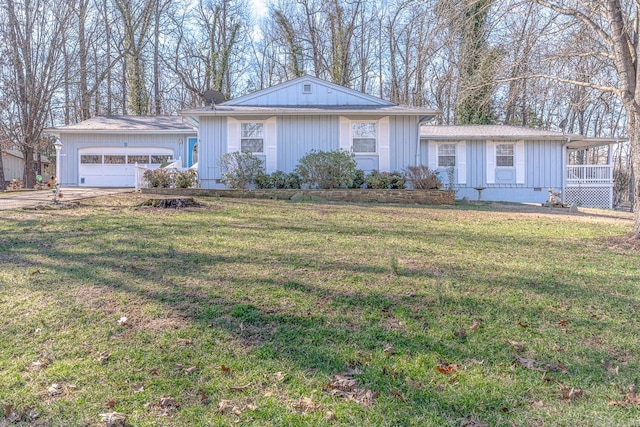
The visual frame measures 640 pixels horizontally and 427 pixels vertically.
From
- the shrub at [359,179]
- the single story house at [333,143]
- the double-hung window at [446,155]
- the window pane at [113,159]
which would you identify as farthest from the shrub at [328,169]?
the window pane at [113,159]

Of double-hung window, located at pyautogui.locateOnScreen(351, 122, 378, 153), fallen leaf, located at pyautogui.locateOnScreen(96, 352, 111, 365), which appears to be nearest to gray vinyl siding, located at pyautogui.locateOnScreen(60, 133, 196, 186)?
double-hung window, located at pyautogui.locateOnScreen(351, 122, 378, 153)

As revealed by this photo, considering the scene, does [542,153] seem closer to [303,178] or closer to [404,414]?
[303,178]

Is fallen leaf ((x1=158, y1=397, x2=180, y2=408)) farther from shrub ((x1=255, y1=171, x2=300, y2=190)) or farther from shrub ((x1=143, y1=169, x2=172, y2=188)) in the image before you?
shrub ((x1=143, y1=169, x2=172, y2=188))

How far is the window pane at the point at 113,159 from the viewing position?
18228 mm

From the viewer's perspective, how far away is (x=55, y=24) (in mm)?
18469

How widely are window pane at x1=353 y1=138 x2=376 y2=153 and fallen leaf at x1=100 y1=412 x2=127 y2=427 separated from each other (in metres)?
12.4

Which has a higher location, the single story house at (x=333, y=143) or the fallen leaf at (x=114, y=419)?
the single story house at (x=333, y=143)

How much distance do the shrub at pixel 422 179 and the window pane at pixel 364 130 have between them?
6.01ft

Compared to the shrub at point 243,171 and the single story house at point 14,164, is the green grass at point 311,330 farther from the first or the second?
the single story house at point 14,164

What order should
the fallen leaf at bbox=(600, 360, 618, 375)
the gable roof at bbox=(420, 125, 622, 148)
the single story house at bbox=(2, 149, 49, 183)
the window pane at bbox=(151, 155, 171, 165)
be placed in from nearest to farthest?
1. the fallen leaf at bbox=(600, 360, 618, 375)
2. the gable roof at bbox=(420, 125, 622, 148)
3. the window pane at bbox=(151, 155, 171, 165)
4. the single story house at bbox=(2, 149, 49, 183)

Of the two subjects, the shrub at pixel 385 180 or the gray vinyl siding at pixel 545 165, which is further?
the gray vinyl siding at pixel 545 165

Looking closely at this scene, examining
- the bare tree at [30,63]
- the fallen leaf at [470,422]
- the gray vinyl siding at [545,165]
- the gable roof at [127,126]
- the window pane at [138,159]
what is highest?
the bare tree at [30,63]

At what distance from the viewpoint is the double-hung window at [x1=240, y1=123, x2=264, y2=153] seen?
13984mm

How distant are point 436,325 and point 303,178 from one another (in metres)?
10.00
